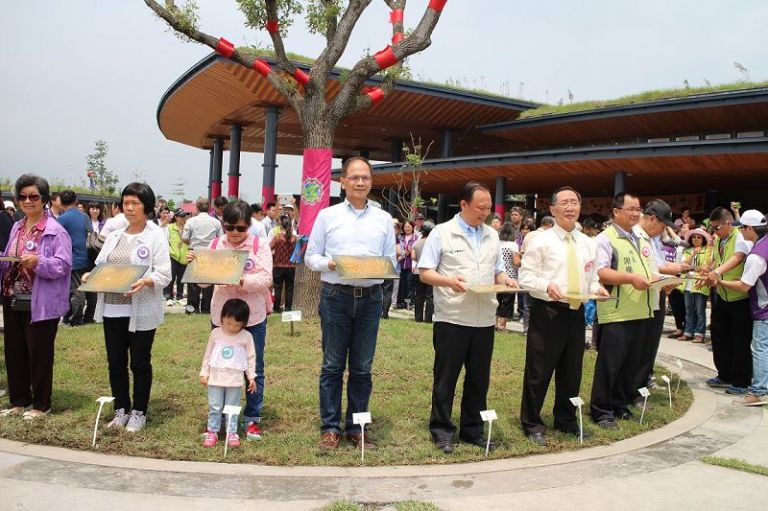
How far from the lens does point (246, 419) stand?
16.1 feet

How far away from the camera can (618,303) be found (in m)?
5.67

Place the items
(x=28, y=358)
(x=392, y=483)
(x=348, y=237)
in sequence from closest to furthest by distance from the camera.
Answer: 1. (x=392, y=483)
2. (x=348, y=237)
3. (x=28, y=358)

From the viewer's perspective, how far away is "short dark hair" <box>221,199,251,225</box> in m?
4.84

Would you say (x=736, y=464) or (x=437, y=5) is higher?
(x=437, y=5)

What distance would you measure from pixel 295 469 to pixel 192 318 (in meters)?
6.54

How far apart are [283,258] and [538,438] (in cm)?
719

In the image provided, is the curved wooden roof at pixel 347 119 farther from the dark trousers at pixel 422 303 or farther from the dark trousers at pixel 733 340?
the dark trousers at pixel 733 340

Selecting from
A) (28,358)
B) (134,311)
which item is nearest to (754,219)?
(134,311)

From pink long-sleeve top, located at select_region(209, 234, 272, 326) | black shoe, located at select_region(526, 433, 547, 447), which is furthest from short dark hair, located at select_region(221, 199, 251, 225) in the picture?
black shoe, located at select_region(526, 433, 547, 447)

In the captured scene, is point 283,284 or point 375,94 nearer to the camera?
point 375,94

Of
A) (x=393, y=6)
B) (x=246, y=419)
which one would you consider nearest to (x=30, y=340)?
(x=246, y=419)

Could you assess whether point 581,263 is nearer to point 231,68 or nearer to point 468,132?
point 231,68

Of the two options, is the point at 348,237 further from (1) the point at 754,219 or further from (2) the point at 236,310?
(1) the point at 754,219

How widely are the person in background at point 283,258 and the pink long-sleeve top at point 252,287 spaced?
598 centimetres
